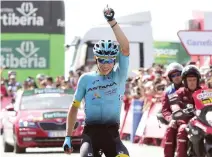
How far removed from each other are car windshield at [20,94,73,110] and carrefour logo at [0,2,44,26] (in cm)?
2541

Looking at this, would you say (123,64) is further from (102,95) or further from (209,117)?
(209,117)

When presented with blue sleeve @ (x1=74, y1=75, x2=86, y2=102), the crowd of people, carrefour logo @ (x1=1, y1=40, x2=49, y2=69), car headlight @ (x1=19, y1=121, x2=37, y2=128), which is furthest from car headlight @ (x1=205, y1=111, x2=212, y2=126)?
carrefour logo @ (x1=1, y1=40, x2=49, y2=69)

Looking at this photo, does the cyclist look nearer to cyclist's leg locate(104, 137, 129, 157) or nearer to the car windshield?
cyclist's leg locate(104, 137, 129, 157)

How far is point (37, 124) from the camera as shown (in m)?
21.6

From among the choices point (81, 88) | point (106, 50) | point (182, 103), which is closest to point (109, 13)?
point (106, 50)

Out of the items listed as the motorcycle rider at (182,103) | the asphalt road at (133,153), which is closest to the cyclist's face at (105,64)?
the motorcycle rider at (182,103)

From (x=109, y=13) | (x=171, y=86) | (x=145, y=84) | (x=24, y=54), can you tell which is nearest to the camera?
(x=109, y=13)

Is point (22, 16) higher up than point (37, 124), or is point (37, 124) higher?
point (22, 16)

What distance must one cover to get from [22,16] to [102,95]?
39.2 meters

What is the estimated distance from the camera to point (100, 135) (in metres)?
9.96

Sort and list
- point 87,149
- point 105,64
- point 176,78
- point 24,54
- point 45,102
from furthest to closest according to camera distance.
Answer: point 24,54 < point 45,102 < point 176,78 < point 105,64 < point 87,149

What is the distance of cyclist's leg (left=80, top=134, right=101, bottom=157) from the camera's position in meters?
9.77

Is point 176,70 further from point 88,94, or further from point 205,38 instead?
point 88,94

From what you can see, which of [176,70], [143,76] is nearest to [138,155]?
[176,70]
